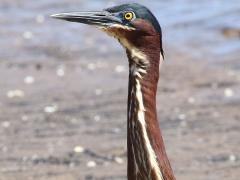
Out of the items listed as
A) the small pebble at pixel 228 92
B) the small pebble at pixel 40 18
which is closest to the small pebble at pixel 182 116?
the small pebble at pixel 228 92

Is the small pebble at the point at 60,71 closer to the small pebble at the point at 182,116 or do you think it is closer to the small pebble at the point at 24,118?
the small pebble at the point at 24,118

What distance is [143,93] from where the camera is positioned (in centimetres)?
512

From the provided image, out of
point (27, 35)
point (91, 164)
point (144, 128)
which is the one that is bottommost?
point (91, 164)

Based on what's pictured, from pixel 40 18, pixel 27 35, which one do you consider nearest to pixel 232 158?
pixel 27 35

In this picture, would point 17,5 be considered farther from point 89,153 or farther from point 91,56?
point 89,153

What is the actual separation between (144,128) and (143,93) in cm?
19

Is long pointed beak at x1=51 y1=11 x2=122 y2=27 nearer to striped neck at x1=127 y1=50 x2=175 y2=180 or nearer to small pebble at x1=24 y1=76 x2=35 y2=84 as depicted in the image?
striped neck at x1=127 y1=50 x2=175 y2=180

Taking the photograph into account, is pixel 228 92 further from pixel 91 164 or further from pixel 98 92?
pixel 91 164

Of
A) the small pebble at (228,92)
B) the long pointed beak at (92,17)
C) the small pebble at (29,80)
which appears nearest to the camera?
the long pointed beak at (92,17)

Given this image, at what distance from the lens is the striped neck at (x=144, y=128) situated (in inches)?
199

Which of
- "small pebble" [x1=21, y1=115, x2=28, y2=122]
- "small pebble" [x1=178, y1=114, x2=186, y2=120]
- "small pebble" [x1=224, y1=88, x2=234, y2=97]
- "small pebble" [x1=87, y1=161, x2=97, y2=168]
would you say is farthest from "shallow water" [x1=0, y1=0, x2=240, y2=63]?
"small pebble" [x1=87, y1=161, x2=97, y2=168]

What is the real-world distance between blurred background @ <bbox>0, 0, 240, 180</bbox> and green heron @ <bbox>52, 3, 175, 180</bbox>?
3.16m

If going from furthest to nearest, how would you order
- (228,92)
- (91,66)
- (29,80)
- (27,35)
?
(27,35) < (91,66) < (29,80) < (228,92)

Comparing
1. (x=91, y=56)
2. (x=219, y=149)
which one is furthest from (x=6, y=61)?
(x=219, y=149)
